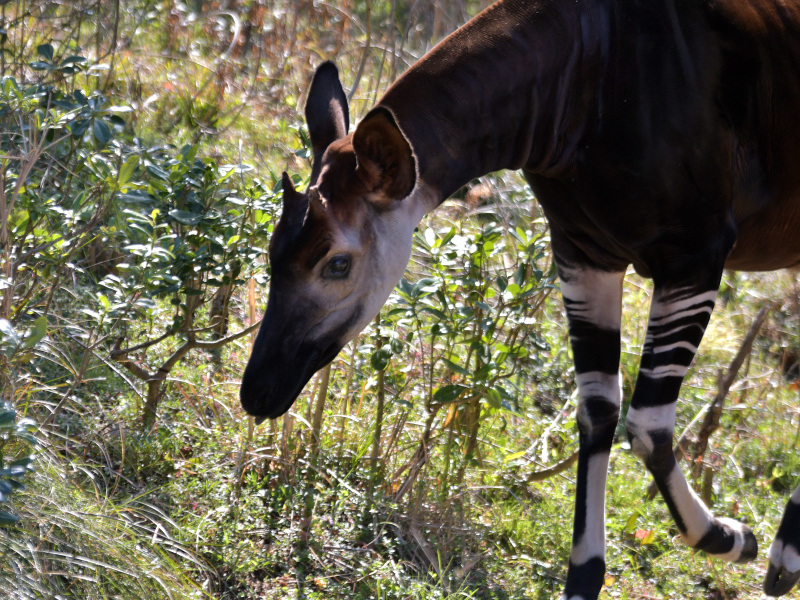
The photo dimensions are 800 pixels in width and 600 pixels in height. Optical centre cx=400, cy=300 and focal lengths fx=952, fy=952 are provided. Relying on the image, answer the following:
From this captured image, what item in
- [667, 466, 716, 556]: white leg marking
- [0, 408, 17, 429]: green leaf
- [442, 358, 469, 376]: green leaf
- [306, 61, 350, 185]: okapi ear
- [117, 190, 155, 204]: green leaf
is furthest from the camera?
[442, 358, 469, 376]: green leaf

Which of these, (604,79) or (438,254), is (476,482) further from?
(604,79)

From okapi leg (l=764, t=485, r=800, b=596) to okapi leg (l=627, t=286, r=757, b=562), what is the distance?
399 mm

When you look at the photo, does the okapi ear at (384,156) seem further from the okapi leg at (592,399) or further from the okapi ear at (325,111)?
the okapi leg at (592,399)

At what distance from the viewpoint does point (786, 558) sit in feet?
9.05

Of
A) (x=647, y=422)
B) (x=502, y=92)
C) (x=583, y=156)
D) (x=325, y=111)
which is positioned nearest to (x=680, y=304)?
(x=647, y=422)

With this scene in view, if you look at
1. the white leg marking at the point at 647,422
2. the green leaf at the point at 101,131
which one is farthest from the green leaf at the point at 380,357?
the green leaf at the point at 101,131

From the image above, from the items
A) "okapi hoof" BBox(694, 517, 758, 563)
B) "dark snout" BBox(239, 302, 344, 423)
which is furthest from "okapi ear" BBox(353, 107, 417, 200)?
"okapi hoof" BBox(694, 517, 758, 563)

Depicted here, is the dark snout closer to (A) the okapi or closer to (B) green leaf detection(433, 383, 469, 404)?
(A) the okapi

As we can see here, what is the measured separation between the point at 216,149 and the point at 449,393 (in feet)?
8.75

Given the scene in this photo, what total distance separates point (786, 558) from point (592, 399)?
72cm

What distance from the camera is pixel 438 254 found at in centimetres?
302

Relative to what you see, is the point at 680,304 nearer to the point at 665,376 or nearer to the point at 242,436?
the point at 665,376

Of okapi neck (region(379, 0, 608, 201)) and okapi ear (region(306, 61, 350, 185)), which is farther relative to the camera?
okapi ear (region(306, 61, 350, 185))

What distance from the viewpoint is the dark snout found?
2098mm
